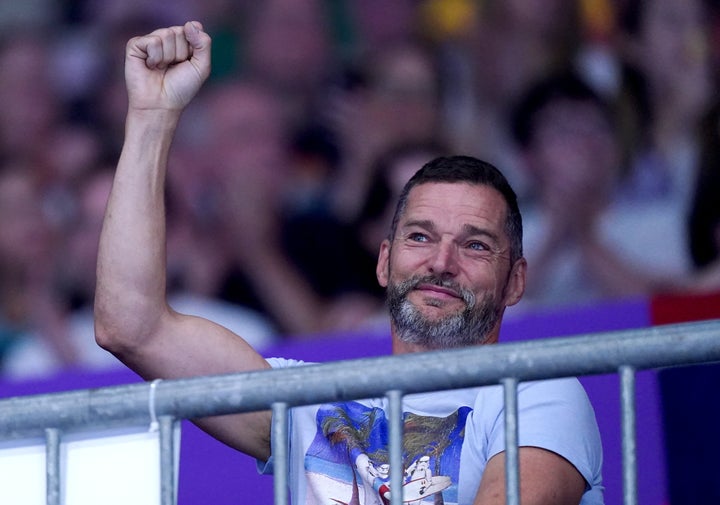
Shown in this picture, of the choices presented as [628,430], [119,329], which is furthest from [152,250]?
[628,430]

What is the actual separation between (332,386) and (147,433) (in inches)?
10.2

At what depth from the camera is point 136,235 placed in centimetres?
245

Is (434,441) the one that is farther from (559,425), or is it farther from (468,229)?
(468,229)

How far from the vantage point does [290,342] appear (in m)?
4.00

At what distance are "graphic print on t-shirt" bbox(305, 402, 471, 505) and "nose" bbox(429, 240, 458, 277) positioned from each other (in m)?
0.33

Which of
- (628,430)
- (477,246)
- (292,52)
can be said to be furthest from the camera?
(292,52)

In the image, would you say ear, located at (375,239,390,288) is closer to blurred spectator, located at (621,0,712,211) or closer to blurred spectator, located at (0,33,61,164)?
blurred spectator, located at (621,0,712,211)

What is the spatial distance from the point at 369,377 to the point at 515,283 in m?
1.18

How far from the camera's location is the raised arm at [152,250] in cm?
246

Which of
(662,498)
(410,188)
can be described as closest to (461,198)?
(410,188)

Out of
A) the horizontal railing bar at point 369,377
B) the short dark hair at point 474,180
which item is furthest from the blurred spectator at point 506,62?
the horizontal railing bar at point 369,377

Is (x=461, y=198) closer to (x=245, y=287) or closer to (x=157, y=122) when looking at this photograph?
(x=157, y=122)

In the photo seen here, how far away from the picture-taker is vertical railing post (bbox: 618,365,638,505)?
1603 mm

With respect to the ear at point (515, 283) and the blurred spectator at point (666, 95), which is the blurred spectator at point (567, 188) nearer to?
the blurred spectator at point (666, 95)
